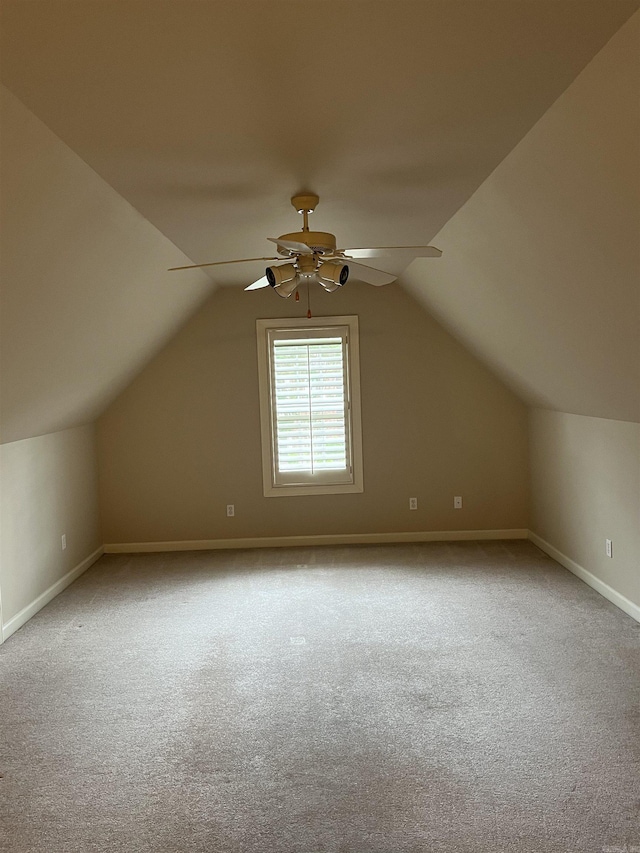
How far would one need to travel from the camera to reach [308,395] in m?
6.50

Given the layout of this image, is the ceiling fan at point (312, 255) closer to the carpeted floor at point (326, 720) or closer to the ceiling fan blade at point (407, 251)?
the ceiling fan blade at point (407, 251)

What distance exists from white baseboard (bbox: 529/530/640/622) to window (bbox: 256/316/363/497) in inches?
63.8

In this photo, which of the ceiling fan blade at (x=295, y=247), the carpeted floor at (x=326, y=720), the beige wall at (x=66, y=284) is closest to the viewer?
the carpeted floor at (x=326, y=720)

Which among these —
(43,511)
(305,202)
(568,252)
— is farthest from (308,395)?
(568,252)

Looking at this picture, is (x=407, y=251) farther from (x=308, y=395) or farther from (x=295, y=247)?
(x=308, y=395)

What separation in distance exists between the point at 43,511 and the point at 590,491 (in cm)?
382

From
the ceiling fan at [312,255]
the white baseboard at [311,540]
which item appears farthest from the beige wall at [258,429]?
the ceiling fan at [312,255]

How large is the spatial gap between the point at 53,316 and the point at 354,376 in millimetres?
3261

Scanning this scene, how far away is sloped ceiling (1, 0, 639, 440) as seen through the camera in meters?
1.96

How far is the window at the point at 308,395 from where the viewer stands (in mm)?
6492

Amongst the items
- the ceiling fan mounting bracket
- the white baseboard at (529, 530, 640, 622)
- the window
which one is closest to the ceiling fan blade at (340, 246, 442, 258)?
the ceiling fan mounting bracket

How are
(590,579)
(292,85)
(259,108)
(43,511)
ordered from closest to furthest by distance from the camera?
(292,85)
(259,108)
(590,579)
(43,511)

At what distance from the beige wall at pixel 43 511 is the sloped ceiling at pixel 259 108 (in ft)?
2.69

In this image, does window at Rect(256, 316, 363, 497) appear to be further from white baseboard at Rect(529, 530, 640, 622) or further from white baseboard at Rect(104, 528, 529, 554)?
white baseboard at Rect(529, 530, 640, 622)
